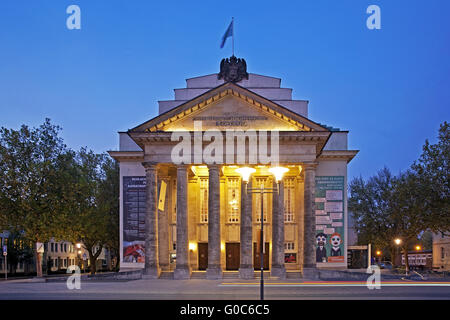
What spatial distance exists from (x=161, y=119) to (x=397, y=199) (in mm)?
33298

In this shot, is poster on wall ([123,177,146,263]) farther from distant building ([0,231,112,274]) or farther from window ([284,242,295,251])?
distant building ([0,231,112,274])

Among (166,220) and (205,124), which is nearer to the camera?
(205,124)

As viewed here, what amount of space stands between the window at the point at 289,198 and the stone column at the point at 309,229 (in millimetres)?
6817

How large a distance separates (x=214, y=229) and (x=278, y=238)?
5839mm

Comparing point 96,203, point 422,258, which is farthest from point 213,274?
point 422,258

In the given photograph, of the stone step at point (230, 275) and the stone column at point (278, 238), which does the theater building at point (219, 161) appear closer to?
the stone column at point (278, 238)

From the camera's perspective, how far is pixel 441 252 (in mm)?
77000

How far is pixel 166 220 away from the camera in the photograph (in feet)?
156

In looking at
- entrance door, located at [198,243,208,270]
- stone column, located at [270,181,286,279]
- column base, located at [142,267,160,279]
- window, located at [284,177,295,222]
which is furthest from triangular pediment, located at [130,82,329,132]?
entrance door, located at [198,243,208,270]

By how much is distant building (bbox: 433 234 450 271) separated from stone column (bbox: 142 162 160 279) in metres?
47.6

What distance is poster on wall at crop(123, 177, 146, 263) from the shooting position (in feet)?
168
